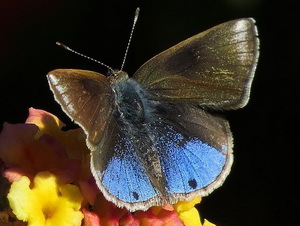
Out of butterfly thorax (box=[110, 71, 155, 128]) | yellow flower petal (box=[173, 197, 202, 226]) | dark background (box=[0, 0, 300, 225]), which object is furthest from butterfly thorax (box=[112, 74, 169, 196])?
dark background (box=[0, 0, 300, 225])

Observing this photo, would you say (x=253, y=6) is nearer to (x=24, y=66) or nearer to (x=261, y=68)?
(x=261, y=68)

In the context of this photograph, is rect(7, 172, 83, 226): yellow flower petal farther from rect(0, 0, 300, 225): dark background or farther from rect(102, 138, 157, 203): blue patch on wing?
rect(0, 0, 300, 225): dark background

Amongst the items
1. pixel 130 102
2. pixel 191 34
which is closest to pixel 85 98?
pixel 130 102

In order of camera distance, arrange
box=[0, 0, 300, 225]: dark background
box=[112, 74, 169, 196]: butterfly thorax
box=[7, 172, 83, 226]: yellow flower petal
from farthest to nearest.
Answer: box=[0, 0, 300, 225]: dark background → box=[112, 74, 169, 196]: butterfly thorax → box=[7, 172, 83, 226]: yellow flower petal

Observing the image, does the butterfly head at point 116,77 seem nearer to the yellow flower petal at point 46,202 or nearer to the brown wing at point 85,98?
the brown wing at point 85,98

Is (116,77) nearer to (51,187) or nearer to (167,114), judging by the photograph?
(167,114)
